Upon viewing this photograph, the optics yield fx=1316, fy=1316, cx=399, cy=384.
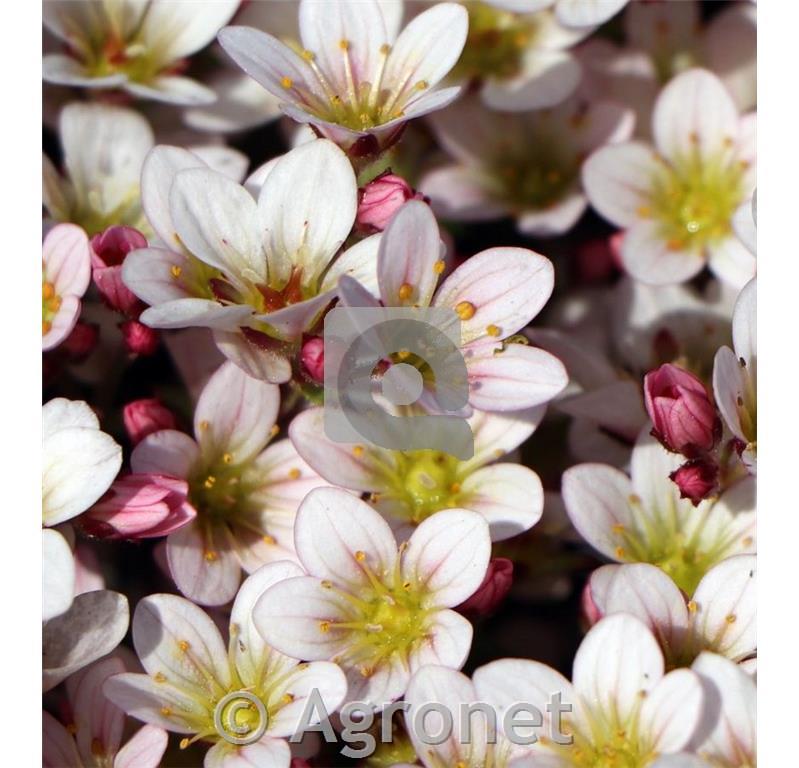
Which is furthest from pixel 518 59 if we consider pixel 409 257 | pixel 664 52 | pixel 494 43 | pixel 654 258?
pixel 409 257

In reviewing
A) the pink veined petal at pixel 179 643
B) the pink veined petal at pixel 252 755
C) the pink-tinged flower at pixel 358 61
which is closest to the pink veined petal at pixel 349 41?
the pink-tinged flower at pixel 358 61

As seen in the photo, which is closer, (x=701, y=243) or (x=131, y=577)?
(x=131, y=577)

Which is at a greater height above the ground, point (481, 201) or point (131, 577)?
point (481, 201)

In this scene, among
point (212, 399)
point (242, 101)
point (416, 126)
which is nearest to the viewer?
point (212, 399)

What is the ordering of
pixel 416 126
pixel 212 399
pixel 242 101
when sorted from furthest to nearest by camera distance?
pixel 416 126 → pixel 242 101 → pixel 212 399

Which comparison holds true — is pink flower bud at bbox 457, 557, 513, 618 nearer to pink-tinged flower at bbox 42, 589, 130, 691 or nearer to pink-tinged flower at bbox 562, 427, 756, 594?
pink-tinged flower at bbox 562, 427, 756, 594

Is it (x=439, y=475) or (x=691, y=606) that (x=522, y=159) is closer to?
(x=439, y=475)

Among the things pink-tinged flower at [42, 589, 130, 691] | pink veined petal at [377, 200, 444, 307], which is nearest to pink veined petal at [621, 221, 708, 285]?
pink veined petal at [377, 200, 444, 307]

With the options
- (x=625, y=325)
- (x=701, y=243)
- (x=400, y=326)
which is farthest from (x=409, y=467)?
(x=701, y=243)

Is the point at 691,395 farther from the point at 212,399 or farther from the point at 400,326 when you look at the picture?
the point at 212,399
